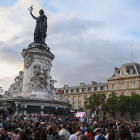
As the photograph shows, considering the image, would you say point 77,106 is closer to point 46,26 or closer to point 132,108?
point 132,108

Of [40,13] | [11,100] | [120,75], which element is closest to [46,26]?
[40,13]

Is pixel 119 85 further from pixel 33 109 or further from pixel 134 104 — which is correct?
pixel 33 109

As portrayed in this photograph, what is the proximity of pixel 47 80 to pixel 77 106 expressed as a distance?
52642 mm

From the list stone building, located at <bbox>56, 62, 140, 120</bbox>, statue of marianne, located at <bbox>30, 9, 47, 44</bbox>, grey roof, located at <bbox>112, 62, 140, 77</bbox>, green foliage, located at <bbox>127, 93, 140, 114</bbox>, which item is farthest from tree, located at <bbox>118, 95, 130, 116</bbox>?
statue of marianne, located at <bbox>30, 9, 47, 44</bbox>

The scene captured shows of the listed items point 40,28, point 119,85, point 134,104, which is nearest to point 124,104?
point 134,104

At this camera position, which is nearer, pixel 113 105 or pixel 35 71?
pixel 35 71

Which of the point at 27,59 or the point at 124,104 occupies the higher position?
the point at 27,59

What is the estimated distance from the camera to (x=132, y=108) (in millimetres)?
56438

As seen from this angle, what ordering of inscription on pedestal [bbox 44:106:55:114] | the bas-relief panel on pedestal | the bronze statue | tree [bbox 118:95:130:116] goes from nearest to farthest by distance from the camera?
inscription on pedestal [bbox 44:106:55:114] → the bas-relief panel on pedestal → the bronze statue → tree [bbox 118:95:130:116]

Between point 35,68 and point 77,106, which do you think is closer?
point 35,68

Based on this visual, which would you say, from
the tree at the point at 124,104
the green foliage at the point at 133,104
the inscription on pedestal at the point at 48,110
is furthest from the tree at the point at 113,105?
the inscription on pedestal at the point at 48,110

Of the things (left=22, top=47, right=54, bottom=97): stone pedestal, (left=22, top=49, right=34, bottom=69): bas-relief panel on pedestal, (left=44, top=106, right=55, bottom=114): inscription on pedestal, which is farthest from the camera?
(left=22, top=49, right=34, bottom=69): bas-relief panel on pedestal

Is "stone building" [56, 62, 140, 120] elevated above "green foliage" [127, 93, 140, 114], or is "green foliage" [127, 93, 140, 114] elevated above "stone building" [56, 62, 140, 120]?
"stone building" [56, 62, 140, 120]

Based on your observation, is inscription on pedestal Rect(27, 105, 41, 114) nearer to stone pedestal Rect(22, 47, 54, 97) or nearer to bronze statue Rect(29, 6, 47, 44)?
stone pedestal Rect(22, 47, 54, 97)
